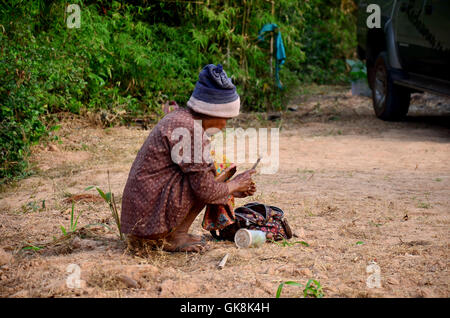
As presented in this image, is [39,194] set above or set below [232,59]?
below

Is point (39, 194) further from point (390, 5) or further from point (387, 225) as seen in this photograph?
point (390, 5)

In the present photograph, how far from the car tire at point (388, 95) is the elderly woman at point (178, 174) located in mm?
5265

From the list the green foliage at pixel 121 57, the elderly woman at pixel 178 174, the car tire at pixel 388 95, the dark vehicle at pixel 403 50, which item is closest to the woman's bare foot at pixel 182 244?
the elderly woman at pixel 178 174

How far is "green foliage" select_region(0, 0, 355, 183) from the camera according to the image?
5520mm

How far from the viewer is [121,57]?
755 cm

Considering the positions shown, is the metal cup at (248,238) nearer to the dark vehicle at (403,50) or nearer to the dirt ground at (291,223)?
the dirt ground at (291,223)

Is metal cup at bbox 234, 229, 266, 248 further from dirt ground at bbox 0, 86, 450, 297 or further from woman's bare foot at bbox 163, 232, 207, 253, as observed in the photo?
woman's bare foot at bbox 163, 232, 207, 253

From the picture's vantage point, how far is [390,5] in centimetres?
746

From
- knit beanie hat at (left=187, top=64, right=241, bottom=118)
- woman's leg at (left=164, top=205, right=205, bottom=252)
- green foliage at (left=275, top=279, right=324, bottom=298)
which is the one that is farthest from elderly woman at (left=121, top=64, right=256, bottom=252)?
green foliage at (left=275, top=279, right=324, bottom=298)

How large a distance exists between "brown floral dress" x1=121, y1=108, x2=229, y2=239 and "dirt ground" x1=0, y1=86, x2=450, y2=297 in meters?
0.23
